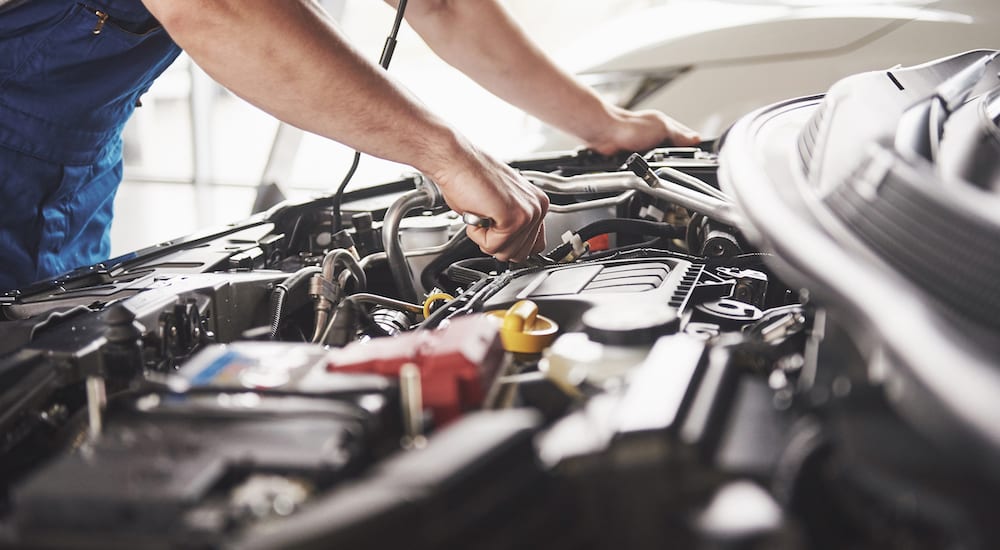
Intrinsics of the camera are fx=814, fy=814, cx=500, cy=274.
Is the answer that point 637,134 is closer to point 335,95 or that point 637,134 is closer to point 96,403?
point 335,95

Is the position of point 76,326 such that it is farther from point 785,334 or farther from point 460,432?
point 785,334

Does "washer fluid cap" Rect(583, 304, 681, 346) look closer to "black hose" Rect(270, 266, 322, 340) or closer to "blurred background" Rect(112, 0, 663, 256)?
"black hose" Rect(270, 266, 322, 340)

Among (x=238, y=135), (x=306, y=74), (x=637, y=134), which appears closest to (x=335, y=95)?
(x=306, y=74)

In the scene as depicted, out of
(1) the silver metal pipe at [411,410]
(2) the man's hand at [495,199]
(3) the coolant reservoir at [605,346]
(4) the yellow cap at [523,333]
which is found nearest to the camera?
(1) the silver metal pipe at [411,410]

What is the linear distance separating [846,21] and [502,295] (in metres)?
1.89

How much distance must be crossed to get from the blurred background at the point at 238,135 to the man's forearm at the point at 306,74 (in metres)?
2.51

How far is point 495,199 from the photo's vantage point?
1.14 metres

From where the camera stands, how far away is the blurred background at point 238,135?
218 inches

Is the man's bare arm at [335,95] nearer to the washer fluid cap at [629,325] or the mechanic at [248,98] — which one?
the mechanic at [248,98]

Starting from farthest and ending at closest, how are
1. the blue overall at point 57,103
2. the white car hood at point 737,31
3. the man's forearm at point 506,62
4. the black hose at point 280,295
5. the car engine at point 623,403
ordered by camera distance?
the white car hood at point 737,31
the man's forearm at point 506,62
the blue overall at point 57,103
the black hose at point 280,295
the car engine at point 623,403

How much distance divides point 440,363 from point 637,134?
4.34ft

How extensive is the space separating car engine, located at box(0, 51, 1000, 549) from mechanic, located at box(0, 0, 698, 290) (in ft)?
0.99

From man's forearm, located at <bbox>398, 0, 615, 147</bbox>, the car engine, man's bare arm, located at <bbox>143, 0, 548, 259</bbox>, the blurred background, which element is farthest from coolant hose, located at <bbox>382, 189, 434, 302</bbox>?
the blurred background

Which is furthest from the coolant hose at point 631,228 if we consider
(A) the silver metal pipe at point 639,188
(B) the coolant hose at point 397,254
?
(B) the coolant hose at point 397,254
